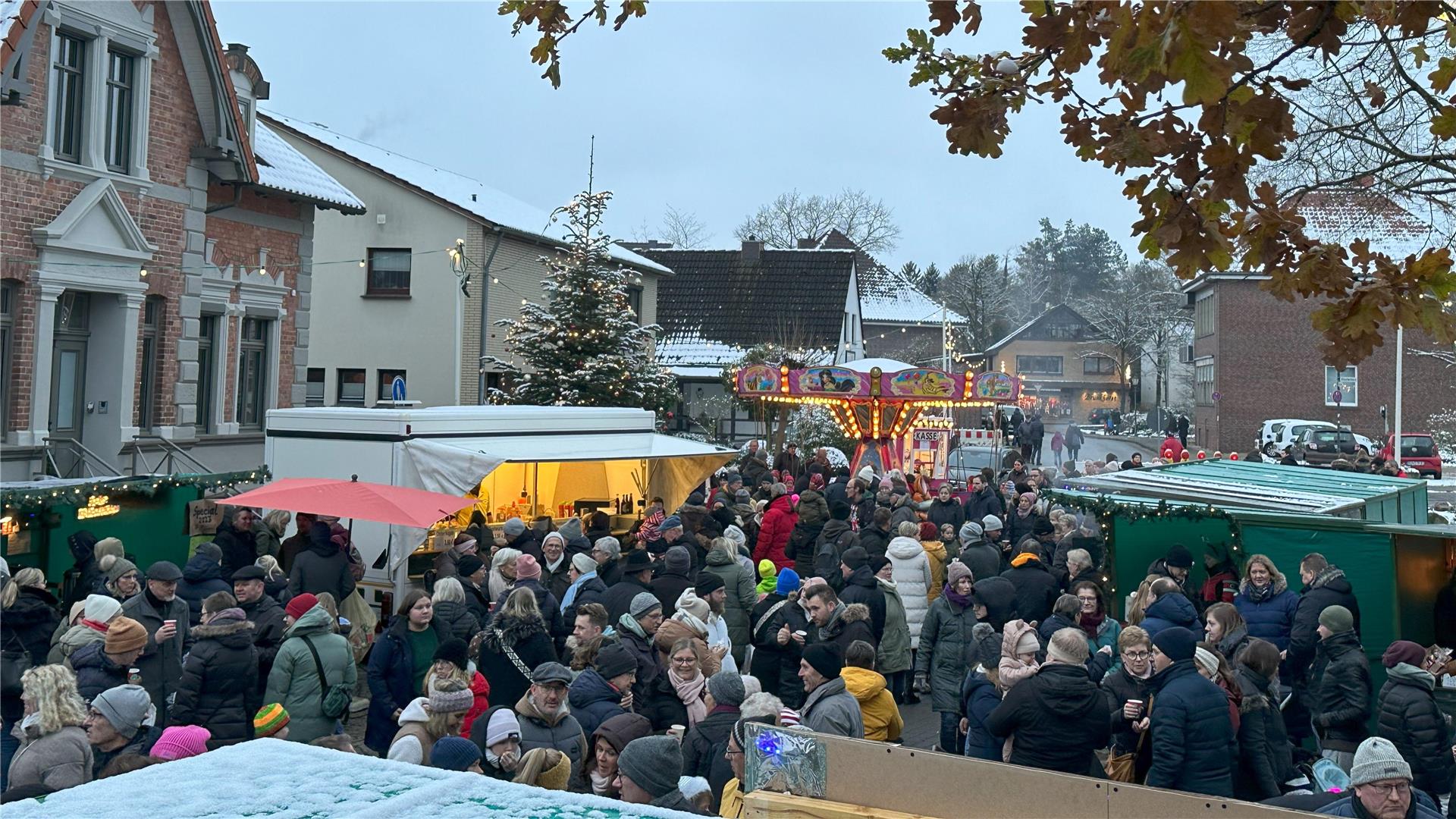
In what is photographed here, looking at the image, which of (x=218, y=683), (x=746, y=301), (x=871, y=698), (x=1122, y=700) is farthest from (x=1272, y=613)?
(x=746, y=301)

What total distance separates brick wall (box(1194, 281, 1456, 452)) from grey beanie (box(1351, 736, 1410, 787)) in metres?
46.5

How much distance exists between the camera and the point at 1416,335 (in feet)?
149

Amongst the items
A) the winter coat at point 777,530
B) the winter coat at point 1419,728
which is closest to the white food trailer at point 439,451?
the winter coat at point 777,530

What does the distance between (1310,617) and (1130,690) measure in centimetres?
282

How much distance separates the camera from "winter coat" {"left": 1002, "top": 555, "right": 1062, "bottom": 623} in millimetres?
10492

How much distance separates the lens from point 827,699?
264 inches

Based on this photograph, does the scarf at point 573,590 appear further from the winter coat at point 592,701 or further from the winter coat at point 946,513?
the winter coat at point 946,513

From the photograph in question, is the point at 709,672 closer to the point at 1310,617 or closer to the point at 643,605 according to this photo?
the point at 643,605

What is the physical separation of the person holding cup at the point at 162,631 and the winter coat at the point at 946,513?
377 inches

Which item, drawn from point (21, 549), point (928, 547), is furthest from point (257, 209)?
point (928, 547)

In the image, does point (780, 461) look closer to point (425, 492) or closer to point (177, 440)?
point (177, 440)

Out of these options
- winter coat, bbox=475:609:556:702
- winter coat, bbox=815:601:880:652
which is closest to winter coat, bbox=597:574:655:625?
winter coat, bbox=475:609:556:702

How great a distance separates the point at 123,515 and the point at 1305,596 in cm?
1196

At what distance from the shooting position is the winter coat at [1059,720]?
6227 mm
